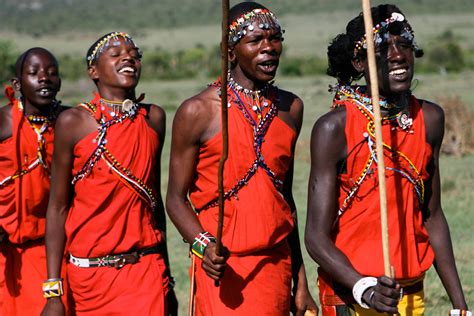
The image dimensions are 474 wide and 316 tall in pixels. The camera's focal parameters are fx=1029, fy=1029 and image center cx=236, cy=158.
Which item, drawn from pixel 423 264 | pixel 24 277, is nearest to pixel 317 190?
pixel 423 264

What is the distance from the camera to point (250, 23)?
194 inches

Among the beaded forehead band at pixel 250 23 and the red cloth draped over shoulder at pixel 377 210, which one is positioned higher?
the beaded forehead band at pixel 250 23

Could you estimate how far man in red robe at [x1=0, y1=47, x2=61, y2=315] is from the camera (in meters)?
6.21

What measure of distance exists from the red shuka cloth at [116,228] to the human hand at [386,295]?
154cm

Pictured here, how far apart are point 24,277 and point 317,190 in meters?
2.50

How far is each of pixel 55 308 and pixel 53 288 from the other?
4.7 inches

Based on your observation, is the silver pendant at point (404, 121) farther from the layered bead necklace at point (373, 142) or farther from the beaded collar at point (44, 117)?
the beaded collar at point (44, 117)

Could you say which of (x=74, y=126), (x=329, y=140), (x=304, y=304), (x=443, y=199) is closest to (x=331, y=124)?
(x=329, y=140)

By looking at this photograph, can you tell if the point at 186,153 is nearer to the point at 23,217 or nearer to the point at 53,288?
the point at 53,288

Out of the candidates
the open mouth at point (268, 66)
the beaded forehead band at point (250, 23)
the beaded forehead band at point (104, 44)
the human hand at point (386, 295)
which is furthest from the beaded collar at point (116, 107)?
the human hand at point (386, 295)

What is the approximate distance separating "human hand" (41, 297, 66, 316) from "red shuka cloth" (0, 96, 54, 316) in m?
0.82

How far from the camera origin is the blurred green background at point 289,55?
519 inches

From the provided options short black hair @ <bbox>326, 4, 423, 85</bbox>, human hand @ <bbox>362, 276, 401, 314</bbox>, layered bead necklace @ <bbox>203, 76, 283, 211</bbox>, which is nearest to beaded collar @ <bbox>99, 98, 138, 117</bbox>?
layered bead necklace @ <bbox>203, 76, 283, 211</bbox>

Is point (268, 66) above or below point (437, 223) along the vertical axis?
above
